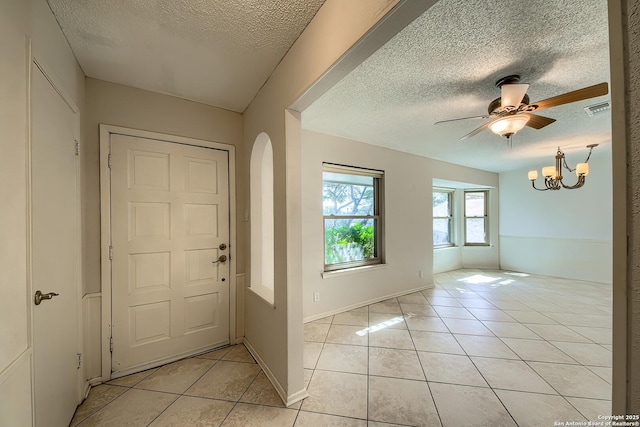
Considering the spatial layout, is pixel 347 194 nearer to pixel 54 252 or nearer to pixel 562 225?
pixel 54 252

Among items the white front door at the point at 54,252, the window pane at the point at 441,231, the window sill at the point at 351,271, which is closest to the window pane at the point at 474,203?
the window pane at the point at 441,231

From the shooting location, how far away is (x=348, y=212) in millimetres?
3482

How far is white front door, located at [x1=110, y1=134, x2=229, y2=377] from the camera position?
6.33 feet

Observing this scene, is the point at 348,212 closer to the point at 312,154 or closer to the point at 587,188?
the point at 312,154

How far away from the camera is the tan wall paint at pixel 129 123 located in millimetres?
1821

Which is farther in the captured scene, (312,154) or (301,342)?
(312,154)

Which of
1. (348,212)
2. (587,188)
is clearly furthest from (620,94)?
(587,188)

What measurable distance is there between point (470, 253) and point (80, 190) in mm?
7083

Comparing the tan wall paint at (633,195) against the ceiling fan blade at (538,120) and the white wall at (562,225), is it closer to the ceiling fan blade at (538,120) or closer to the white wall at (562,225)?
the ceiling fan blade at (538,120)

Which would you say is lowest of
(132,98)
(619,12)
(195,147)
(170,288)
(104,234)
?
(170,288)

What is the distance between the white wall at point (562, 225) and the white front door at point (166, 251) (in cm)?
568

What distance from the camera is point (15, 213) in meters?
0.99

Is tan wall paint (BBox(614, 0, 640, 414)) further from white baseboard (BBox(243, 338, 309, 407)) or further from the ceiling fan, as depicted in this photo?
white baseboard (BBox(243, 338, 309, 407))

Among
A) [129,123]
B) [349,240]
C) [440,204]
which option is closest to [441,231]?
[440,204]
